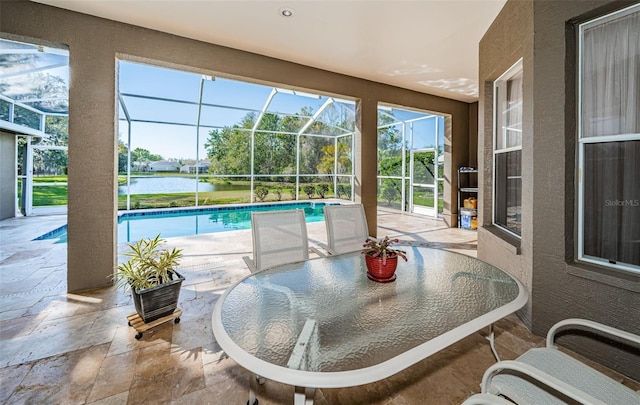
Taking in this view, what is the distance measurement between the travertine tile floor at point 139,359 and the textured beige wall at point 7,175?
5092 mm

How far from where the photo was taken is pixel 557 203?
2.07 metres

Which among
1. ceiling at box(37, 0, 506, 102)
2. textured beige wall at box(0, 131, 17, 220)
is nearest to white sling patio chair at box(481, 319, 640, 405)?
ceiling at box(37, 0, 506, 102)

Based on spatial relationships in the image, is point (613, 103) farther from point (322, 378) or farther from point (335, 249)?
point (322, 378)

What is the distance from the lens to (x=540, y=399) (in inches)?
42.8

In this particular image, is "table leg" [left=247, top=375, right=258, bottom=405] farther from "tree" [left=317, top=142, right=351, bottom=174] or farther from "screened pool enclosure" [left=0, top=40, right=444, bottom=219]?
"tree" [left=317, top=142, right=351, bottom=174]

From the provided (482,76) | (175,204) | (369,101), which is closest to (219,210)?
(175,204)

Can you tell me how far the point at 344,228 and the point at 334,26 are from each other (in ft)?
7.94

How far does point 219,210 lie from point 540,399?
948 centimetres

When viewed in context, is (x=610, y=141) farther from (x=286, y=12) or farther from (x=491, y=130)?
(x=286, y=12)

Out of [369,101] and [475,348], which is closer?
[475,348]

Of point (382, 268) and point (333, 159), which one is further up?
point (333, 159)

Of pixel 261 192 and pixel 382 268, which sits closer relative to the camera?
pixel 382 268

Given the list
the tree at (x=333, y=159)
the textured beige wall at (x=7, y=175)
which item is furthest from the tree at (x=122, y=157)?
the tree at (x=333, y=159)

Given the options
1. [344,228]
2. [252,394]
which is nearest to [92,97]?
[344,228]
